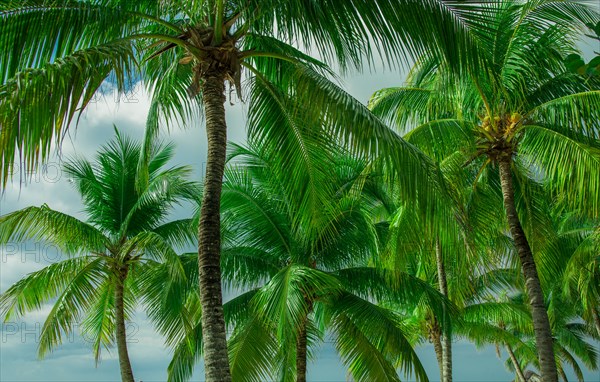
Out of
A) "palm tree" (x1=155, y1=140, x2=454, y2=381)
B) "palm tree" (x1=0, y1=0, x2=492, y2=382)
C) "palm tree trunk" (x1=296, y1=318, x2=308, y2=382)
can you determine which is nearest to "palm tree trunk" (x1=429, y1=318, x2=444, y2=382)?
"palm tree" (x1=155, y1=140, x2=454, y2=381)

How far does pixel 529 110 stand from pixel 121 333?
950cm

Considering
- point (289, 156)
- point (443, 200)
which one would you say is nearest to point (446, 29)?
point (443, 200)

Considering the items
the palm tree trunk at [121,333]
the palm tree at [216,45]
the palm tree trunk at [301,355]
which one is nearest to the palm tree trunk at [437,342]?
the palm tree trunk at [301,355]

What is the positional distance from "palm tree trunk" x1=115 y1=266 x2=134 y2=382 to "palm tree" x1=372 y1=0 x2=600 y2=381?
740cm

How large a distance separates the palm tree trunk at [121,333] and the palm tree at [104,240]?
2 cm

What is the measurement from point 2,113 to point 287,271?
7.45 m

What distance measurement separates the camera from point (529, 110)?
1320 cm

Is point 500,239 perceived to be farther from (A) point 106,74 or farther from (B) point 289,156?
(A) point 106,74

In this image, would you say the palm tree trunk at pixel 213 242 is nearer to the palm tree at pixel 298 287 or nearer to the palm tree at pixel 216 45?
the palm tree at pixel 216 45

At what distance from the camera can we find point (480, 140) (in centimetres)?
1313

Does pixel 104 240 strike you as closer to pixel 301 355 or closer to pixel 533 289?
pixel 301 355

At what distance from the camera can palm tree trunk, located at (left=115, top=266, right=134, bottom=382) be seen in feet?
49.0

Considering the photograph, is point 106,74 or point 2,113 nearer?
point 2,113

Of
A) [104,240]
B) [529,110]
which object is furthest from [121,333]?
[529,110]
